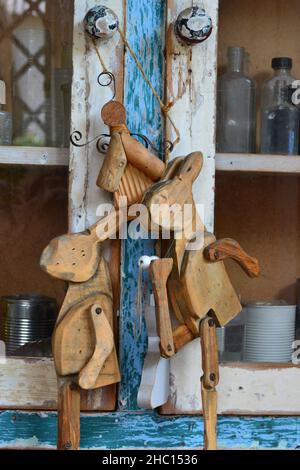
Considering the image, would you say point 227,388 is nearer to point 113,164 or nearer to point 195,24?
point 113,164

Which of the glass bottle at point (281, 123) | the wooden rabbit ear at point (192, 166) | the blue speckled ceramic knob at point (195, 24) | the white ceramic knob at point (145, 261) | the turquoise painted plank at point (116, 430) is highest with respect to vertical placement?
the blue speckled ceramic knob at point (195, 24)

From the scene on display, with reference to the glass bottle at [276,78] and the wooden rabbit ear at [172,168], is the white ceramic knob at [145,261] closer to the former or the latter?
the wooden rabbit ear at [172,168]

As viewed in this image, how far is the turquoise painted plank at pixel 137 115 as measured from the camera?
1.01 meters

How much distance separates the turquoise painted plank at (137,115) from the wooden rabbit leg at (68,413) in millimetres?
59

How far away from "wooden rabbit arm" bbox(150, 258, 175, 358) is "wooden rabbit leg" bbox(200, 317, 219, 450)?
4 centimetres

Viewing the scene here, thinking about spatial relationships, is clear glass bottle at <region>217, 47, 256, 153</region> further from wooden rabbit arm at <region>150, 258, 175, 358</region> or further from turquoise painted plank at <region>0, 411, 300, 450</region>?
turquoise painted plank at <region>0, 411, 300, 450</region>

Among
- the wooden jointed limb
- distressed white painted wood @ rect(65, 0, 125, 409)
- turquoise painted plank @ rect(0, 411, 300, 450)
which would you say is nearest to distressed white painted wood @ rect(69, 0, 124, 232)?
distressed white painted wood @ rect(65, 0, 125, 409)

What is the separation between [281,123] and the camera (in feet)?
3.48

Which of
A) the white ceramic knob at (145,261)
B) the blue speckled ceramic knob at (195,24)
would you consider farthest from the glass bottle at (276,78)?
the white ceramic knob at (145,261)

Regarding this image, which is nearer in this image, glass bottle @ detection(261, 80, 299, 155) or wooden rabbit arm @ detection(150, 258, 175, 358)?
wooden rabbit arm @ detection(150, 258, 175, 358)

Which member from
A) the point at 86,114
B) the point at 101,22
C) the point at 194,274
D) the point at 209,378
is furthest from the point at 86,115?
the point at 209,378

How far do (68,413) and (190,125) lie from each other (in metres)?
0.34

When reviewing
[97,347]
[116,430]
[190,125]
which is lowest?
[116,430]

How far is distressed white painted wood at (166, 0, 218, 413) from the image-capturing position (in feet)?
3.32
